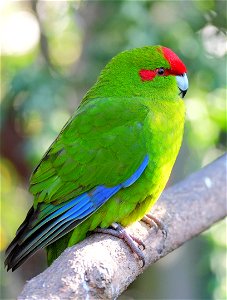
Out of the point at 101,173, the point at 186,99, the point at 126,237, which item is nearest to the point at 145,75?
the point at 101,173

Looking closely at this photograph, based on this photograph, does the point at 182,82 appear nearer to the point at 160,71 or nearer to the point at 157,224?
the point at 160,71

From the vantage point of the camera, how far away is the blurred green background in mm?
2461

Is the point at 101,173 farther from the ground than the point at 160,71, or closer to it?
closer to it

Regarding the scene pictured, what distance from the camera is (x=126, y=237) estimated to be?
1.61m

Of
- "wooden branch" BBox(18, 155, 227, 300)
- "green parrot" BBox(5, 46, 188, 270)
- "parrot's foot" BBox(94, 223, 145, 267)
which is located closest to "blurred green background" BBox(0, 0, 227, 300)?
"wooden branch" BBox(18, 155, 227, 300)

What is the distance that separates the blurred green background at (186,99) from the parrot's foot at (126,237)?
0.77 m

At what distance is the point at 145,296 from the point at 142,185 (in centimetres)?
149

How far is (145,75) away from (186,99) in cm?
74

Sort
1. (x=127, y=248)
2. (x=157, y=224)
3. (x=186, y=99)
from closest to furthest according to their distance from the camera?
(x=127, y=248)
(x=157, y=224)
(x=186, y=99)

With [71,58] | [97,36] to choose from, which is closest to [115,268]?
[97,36]

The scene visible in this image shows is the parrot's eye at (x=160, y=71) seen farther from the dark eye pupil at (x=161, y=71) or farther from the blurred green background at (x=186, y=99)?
the blurred green background at (x=186, y=99)

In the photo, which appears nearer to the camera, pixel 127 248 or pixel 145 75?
pixel 127 248

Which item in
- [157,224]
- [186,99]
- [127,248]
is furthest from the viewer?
[186,99]

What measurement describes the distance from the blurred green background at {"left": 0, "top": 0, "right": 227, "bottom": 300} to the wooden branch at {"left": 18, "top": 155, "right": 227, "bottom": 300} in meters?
0.53
